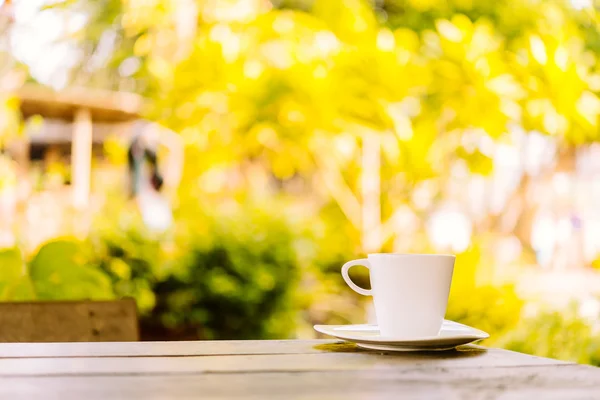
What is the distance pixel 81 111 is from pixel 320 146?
2988mm

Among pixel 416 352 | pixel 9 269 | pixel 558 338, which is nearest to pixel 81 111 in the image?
pixel 9 269

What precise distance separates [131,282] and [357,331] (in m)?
2.79

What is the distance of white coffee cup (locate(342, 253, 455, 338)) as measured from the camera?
98 centimetres

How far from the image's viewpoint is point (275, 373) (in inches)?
33.3

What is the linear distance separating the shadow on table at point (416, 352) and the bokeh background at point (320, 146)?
5.91 feet

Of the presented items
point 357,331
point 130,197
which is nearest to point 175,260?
point 357,331

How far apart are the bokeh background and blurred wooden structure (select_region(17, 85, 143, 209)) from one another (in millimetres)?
491

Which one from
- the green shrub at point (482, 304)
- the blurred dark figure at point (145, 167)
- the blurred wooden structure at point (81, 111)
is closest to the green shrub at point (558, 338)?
the green shrub at point (482, 304)

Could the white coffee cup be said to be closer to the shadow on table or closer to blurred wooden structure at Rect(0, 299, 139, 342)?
the shadow on table

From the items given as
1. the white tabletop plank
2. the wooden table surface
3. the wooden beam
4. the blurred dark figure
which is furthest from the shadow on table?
the wooden beam

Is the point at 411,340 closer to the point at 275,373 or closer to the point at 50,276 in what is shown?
the point at 275,373

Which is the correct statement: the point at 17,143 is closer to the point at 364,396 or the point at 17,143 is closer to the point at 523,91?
the point at 523,91

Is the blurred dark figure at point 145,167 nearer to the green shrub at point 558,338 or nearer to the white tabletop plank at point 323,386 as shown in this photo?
the green shrub at point 558,338

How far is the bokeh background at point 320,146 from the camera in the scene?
390 cm
